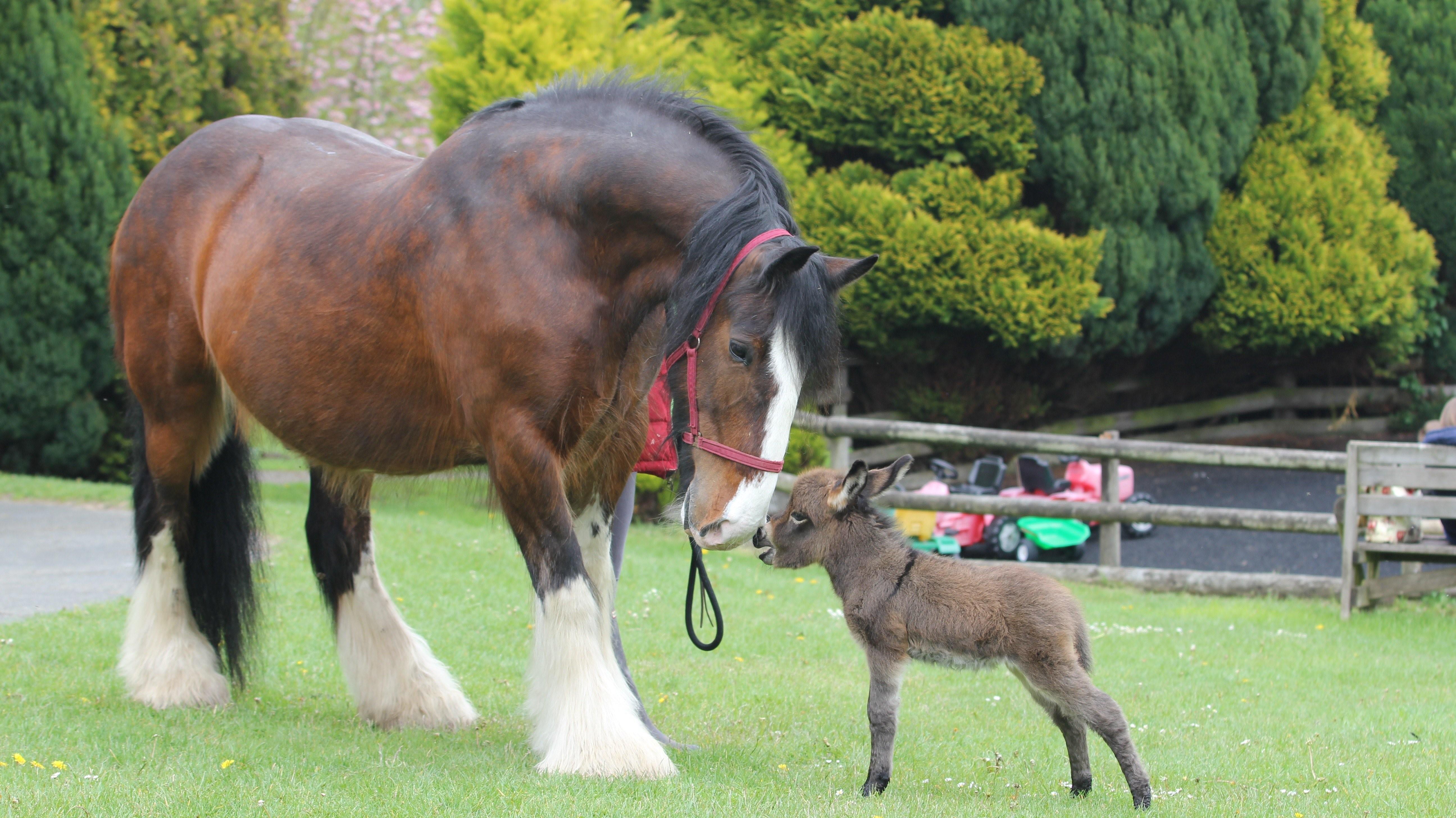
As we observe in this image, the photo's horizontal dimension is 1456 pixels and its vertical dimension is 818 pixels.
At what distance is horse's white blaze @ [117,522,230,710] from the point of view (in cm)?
499

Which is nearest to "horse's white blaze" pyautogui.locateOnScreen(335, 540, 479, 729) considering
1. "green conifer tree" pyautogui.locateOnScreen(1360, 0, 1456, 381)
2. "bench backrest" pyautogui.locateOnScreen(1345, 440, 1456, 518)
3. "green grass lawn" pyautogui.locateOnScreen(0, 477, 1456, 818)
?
"green grass lawn" pyautogui.locateOnScreen(0, 477, 1456, 818)

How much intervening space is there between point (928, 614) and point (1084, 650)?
1.75ft

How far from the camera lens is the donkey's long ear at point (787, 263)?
3.39 meters

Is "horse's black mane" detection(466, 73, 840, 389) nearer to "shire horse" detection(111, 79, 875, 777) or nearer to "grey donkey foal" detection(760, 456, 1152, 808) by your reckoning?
"shire horse" detection(111, 79, 875, 777)

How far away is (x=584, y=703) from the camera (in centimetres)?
388

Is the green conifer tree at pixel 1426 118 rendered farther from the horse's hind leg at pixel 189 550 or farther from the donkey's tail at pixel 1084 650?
the horse's hind leg at pixel 189 550

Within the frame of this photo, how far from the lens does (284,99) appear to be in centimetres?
1418

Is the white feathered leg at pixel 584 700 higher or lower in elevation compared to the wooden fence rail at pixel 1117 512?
higher

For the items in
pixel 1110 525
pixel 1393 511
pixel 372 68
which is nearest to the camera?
pixel 1393 511

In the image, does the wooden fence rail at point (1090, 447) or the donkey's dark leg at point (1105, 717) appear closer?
the donkey's dark leg at point (1105, 717)

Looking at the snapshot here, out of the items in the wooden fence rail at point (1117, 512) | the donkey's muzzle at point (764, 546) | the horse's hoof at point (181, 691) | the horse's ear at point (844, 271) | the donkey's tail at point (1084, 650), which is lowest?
the wooden fence rail at point (1117, 512)

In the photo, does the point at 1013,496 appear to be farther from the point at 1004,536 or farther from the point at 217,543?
the point at 217,543

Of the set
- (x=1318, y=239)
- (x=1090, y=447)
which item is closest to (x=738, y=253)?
(x=1090, y=447)

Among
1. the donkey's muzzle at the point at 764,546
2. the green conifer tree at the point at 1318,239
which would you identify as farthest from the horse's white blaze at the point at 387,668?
the green conifer tree at the point at 1318,239
